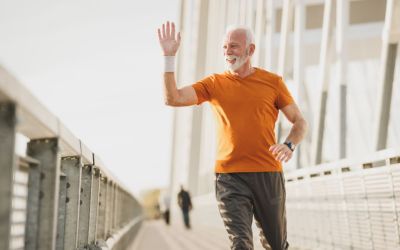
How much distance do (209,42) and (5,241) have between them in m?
44.5

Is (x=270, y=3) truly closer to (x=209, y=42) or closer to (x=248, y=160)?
(x=248, y=160)

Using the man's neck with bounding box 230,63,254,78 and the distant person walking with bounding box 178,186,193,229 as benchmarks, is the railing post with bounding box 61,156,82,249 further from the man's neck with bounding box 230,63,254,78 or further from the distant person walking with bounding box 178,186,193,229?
the distant person walking with bounding box 178,186,193,229

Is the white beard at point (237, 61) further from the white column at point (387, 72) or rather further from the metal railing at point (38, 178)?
the white column at point (387, 72)

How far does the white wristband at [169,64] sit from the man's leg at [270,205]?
2.61 ft

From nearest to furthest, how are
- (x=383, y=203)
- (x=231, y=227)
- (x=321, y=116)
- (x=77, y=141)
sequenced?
(x=231, y=227), (x=77, y=141), (x=383, y=203), (x=321, y=116)

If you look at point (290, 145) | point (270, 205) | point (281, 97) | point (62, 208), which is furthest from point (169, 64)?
point (62, 208)

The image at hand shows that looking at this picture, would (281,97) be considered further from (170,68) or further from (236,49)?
(170,68)

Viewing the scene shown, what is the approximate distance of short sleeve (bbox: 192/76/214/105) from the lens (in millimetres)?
4758

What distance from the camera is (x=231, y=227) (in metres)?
4.50

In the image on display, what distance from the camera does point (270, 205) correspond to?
15.1 ft

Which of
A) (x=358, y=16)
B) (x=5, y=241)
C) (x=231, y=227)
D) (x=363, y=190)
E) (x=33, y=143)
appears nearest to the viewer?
(x=5, y=241)

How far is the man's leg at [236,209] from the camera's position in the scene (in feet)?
14.7

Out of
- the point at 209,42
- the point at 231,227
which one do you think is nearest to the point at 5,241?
the point at 231,227

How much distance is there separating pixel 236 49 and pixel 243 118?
0.44 metres
